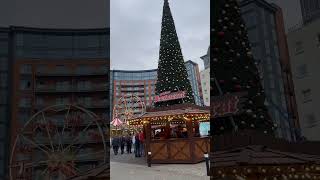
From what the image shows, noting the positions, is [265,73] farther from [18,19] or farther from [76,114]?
[18,19]

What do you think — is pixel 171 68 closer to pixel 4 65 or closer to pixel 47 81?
pixel 47 81

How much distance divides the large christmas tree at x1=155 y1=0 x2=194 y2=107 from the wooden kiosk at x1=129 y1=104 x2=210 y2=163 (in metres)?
2.25

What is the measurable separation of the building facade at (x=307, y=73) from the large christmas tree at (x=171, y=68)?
8.61 meters

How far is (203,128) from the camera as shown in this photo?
11.7 meters

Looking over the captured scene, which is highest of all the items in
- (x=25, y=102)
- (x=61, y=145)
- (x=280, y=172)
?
(x=25, y=102)

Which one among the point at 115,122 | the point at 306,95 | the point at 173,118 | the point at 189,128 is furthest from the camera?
the point at 115,122

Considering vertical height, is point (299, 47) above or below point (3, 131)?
above

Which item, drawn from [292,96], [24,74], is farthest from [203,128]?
[24,74]

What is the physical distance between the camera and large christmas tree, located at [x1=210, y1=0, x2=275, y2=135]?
3920 mm

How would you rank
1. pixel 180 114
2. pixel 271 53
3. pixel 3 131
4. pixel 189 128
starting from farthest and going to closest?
pixel 180 114, pixel 189 128, pixel 271 53, pixel 3 131

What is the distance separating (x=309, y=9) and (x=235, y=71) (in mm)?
992

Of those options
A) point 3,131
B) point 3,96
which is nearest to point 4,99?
point 3,96

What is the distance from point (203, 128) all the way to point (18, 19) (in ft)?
28.4

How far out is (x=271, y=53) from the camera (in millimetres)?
4023
